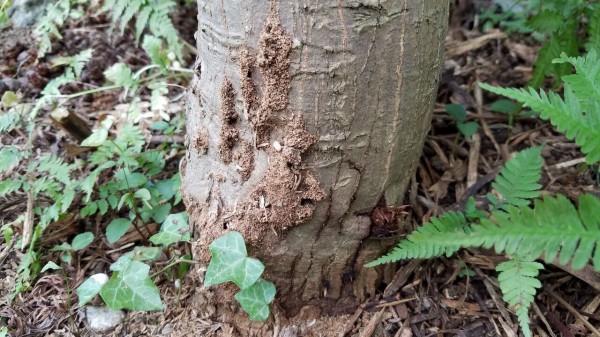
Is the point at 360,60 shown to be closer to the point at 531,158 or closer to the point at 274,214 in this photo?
the point at 274,214

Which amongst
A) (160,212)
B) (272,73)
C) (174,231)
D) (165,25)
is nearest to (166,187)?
(160,212)

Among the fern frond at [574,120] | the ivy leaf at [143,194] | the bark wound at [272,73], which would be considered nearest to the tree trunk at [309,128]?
Result: the bark wound at [272,73]

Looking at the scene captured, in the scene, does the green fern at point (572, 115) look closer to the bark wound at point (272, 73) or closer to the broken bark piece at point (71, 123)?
the bark wound at point (272, 73)

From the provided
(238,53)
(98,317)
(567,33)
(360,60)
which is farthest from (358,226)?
(567,33)

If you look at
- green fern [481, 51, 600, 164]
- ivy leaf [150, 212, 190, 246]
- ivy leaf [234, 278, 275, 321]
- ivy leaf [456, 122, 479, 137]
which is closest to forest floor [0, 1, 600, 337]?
ivy leaf [456, 122, 479, 137]

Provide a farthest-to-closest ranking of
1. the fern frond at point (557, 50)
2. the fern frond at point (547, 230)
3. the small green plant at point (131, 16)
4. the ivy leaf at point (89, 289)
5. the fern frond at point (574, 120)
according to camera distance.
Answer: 1. the small green plant at point (131, 16)
2. the fern frond at point (557, 50)
3. the ivy leaf at point (89, 289)
4. the fern frond at point (574, 120)
5. the fern frond at point (547, 230)

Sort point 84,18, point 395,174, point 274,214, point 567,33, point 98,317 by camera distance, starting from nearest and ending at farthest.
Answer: point 274,214, point 395,174, point 98,317, point 567,33, point 84,18

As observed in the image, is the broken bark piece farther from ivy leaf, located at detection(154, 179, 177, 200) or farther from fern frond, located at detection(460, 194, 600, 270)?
fern frond, located at detection(460, 194, 600, 270)
